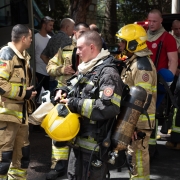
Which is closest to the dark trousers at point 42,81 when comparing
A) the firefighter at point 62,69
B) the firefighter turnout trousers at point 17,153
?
the firefighter at point 62,69

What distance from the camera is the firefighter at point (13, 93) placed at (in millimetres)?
4430

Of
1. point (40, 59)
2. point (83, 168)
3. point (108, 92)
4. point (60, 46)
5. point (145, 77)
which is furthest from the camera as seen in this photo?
point (40, 59)

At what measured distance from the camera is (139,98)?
3.52 meters

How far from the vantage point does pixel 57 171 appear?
529 centimetres

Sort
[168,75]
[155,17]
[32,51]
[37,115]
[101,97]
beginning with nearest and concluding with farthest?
[101,97] → [37,115] → [168,75] → [155,17] → [32,51]

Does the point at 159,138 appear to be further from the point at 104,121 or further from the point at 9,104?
the point at 104,121

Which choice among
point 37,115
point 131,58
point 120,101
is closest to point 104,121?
point 120,101

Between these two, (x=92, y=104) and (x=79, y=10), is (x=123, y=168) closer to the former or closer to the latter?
(x=92, y=104)

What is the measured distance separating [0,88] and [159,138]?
13.0ft

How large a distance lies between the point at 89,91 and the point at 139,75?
1020mm

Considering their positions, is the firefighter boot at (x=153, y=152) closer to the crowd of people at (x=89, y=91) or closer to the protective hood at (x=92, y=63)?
the crowd of people at (x=89, y=91)

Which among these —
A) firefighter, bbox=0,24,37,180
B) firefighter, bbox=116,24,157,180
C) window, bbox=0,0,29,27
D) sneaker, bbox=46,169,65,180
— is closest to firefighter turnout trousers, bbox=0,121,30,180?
firefighter, bbox=0,24,37,180

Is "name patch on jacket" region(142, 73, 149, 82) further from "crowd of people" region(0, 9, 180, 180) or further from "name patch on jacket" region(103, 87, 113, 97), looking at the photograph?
"name patch on jacket" region(103, 87, 113, 97)

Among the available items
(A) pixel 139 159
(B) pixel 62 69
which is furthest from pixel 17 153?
(A) pixel 139 159
